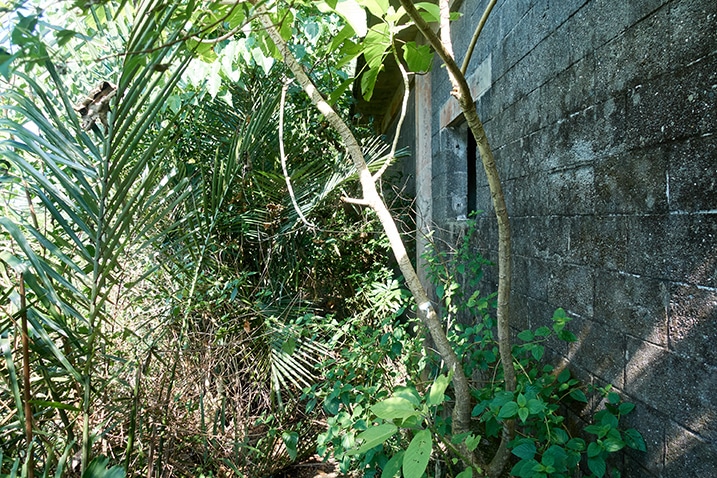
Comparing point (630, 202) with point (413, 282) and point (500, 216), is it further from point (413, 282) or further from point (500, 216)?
point (413, 282)

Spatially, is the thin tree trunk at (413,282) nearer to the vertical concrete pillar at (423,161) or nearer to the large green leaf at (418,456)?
the large green leaf at (418,456)

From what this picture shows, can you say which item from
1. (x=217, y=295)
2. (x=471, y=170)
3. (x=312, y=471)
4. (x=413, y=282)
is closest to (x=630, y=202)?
(x=413, y=282)

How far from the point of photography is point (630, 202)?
1.50 meters

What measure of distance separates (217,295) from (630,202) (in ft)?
7.86

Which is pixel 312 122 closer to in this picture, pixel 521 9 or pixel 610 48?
pixel 521 9

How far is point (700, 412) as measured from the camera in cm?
122

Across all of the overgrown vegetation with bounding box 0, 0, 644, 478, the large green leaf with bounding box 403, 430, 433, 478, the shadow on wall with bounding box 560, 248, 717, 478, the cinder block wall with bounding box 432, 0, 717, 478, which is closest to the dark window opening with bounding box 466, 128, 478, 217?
the overgrown vegetation with bounding box 0, 0, 644, 478

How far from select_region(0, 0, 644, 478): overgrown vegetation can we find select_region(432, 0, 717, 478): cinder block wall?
0.15 metres

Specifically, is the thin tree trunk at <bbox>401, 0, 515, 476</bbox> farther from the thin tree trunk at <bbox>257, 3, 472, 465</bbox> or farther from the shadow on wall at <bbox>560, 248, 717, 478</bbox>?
the shadow on wall at <bbox>560, 248, 717, 478</bbox>

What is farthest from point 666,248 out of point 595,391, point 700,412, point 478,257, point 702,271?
point 478,257

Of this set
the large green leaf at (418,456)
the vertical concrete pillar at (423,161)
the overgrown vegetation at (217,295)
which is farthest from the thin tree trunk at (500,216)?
the vertical concrete pillar at (423,161)

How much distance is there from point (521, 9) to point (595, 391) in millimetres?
1687

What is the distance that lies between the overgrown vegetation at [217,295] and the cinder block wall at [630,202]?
0.15 meters

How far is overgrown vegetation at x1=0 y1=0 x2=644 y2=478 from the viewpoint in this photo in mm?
1506
